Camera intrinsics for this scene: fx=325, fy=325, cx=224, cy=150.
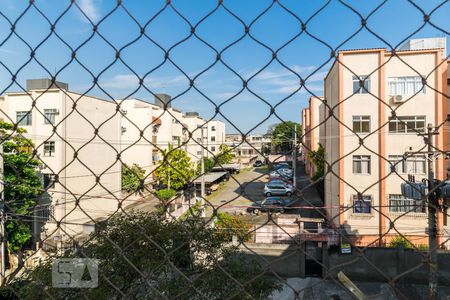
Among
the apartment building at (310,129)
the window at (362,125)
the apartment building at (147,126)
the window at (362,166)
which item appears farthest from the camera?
the window at (362,166)

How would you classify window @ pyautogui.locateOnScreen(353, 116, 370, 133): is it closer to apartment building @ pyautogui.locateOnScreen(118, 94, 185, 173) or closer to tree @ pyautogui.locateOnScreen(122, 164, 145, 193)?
apartment building @ pyautogui.locateOnScreen(118, 94, 185, 173)

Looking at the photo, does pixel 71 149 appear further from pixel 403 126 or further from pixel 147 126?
pixel 403 126

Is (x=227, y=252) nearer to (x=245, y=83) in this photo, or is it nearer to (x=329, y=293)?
(x=245, y=83)

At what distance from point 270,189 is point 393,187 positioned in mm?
8140

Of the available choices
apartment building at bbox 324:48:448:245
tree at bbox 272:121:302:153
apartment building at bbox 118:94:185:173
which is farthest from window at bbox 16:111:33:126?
apartment building at bbox 324:48:448:245

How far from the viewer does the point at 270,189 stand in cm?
1338

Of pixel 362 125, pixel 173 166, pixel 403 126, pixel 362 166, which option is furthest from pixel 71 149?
pixel 362 125

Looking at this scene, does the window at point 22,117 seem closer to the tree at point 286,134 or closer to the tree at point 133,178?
the tree at point 133,178

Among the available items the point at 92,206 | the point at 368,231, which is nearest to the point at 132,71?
the point at 368,231

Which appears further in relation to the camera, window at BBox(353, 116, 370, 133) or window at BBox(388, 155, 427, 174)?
window at BBox(353, 116, 370, 133)

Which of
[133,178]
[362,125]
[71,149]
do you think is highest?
[362,125]

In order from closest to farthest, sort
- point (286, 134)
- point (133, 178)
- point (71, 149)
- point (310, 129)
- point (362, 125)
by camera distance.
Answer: point (310, 129)
point (286, 134)
point (133, 178)
point (71, 149)
point (362, 125)

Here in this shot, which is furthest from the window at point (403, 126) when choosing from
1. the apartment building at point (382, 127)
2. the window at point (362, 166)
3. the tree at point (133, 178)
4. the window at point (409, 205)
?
the window at point (362, 166)

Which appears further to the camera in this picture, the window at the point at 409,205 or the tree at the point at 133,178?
the tree at the point at 133,178
